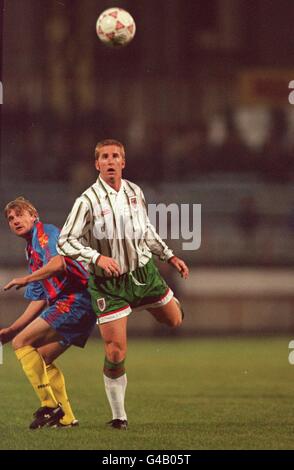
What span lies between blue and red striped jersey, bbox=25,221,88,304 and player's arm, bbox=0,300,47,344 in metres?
0.08

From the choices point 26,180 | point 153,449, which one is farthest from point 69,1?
point 153,449

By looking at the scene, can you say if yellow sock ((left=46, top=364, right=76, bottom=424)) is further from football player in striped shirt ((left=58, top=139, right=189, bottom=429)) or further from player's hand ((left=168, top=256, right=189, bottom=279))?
player's hand ((left=168, top=256, right=189, bottom=279))

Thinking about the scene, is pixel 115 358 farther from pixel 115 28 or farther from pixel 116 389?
pixel 115 28

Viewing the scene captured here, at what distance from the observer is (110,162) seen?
663 cm

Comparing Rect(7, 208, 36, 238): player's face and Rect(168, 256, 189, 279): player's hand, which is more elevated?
Rect(7, 208, 36, 238): player's face

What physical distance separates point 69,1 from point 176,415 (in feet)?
29.8

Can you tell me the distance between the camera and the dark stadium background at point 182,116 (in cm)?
1534

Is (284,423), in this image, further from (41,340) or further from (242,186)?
(242,186)

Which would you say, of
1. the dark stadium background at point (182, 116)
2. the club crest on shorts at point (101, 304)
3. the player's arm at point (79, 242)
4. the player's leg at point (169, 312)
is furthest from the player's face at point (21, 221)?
the dark stadium background at point (182, 116)

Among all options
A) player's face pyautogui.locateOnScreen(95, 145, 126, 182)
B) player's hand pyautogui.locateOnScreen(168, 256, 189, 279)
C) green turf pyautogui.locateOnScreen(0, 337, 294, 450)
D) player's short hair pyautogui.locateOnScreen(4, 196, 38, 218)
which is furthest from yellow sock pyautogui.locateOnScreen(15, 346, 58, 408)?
player's face pyautogui.locateOnScreen(95, 145, 126, 182)

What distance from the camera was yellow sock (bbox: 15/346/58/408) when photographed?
6684 mm

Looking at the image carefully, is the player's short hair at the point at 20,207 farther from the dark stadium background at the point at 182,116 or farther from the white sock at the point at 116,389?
the dark stadium background at the point at 182,116

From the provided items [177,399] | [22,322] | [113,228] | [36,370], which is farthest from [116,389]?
[177,399]

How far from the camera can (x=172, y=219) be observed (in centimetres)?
820
